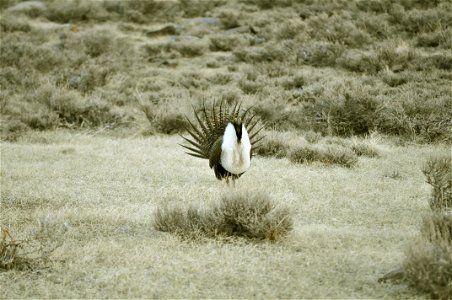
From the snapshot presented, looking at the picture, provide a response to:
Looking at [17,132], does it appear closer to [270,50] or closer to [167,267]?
[167,267]

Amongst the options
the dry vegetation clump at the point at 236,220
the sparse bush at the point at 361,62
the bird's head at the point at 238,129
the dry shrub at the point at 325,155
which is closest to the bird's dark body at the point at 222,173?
the bird's head at the point at 238,129

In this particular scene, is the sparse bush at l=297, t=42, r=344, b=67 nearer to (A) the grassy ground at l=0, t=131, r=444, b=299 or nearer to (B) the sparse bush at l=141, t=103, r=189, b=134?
(B) the sparse bush at l=141, t=103, r=189, b=134

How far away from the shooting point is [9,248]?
161 inches

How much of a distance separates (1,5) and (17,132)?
A: 1570 cm

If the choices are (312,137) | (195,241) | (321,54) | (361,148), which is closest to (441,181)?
(195,241)

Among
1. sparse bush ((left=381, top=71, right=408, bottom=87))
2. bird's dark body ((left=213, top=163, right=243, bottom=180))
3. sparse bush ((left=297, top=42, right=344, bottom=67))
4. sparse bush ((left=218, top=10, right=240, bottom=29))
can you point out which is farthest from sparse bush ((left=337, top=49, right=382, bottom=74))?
bird's dark body ((left=213, top=163, right=243, bottom=180))

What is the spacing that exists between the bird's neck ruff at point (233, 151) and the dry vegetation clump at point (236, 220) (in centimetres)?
67

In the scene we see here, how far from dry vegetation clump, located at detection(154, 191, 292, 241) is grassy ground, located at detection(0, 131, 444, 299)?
0.10 metres

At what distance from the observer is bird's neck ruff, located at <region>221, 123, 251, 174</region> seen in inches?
208

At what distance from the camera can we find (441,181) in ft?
16.9

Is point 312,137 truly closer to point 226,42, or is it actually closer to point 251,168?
point 251,168

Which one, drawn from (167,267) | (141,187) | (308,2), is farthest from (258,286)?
(308,2)

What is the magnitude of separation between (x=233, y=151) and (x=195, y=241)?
3.77 feet

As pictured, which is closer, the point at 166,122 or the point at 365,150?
the point at 365,150
